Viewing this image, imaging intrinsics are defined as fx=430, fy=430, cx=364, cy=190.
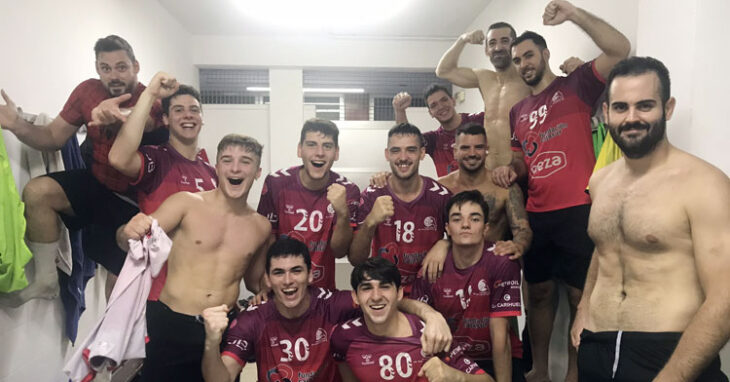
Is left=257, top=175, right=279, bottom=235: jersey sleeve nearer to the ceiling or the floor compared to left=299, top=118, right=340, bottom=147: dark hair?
nearer to the floor

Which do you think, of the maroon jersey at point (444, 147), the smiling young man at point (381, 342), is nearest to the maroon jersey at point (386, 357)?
the smiling young man at point (381, 342)

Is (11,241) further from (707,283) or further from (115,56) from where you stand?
(707,283)

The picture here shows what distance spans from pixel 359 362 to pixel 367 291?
316mm

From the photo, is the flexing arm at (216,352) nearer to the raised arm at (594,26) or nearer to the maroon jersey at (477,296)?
the maroon jersey at (477,296)

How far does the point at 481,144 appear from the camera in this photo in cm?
257

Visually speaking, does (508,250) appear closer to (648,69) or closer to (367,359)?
(367,359)

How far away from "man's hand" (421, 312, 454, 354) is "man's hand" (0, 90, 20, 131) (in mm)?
2370

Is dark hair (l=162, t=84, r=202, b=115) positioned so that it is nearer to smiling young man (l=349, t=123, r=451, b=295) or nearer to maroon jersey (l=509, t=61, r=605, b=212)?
smiling young man (l=349, t=123, r=451, b=295)

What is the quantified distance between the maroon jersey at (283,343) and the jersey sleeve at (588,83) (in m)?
1.76

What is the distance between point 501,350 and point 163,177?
6.54 ft

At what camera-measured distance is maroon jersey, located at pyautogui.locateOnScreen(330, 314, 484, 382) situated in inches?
74.3

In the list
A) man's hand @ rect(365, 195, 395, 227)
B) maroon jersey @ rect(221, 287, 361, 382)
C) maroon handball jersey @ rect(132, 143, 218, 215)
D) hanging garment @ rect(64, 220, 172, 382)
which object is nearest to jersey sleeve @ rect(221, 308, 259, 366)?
maroon jersey @ rect(221, 287, 361, 382)

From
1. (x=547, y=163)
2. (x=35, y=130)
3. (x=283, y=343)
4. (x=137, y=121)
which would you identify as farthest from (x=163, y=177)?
(x=547, y=163)

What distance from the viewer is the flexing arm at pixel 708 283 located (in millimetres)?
1230
